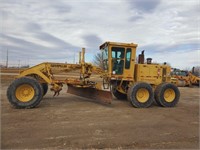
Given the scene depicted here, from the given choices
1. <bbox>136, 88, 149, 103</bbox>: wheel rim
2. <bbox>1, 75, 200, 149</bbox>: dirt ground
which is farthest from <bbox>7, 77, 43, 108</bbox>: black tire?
<bbox>136, 88, 149, 103</bbox>: wheel rim

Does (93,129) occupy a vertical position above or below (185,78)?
below

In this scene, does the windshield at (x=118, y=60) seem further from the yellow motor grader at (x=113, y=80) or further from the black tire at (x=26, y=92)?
the black tire at (x=26, y=92)

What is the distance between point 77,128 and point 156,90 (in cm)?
545

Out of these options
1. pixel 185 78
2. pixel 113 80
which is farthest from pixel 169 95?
pixel 185 78

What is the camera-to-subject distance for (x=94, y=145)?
16.2ft

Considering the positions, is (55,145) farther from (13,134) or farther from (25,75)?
(25,75)

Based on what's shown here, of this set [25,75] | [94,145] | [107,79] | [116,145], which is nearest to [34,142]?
[94,145]

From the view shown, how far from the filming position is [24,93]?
29.4 feet

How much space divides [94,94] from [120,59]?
195 centimetres

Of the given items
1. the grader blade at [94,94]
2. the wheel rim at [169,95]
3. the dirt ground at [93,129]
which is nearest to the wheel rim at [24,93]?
the dirt ground at [93,129]

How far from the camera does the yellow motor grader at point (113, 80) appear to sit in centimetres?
900

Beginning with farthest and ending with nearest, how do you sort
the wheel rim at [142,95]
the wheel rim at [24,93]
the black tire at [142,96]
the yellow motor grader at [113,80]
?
1. the wheel rim at [142,95]
2. the black tire at [142,96]
3. the yellow motor grader at [113,80]
4. the wheel rim at [24,93]

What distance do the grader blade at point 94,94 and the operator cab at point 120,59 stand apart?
1.03 m

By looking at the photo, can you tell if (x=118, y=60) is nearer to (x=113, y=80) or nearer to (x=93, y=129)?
(x=113, y=80)
